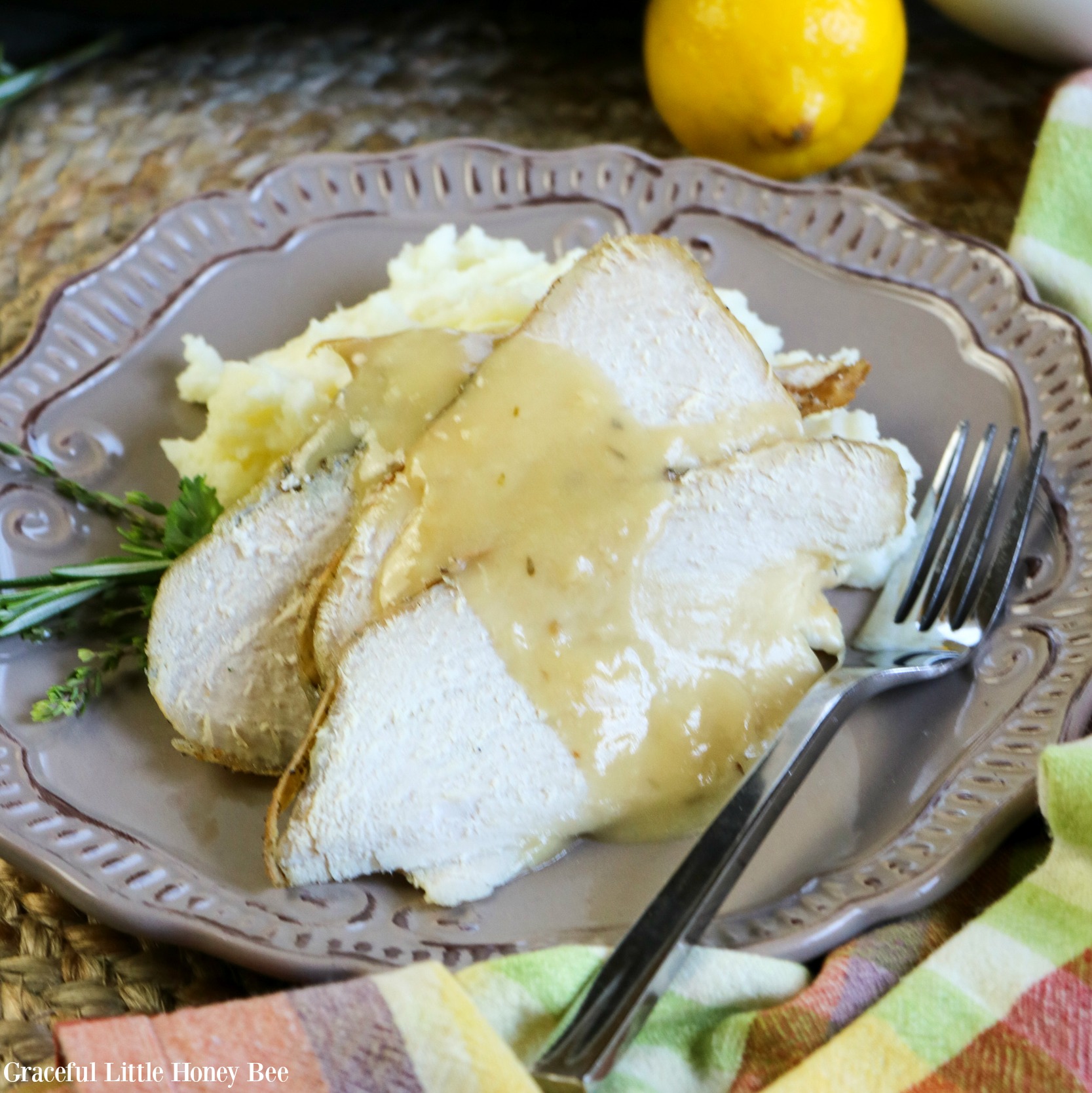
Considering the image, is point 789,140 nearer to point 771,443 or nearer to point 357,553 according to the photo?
point 771,443

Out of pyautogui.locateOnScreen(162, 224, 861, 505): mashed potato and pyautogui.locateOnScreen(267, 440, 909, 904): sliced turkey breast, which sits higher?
pyautogui.locateOnScreen(162, 224, 861, 505): mashed potato

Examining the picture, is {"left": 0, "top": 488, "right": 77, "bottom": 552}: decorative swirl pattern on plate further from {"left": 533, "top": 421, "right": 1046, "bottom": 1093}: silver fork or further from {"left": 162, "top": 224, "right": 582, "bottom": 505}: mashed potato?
{"left": 533, "top": 421, "right": 1046, "bottom": 1093}: silver fork

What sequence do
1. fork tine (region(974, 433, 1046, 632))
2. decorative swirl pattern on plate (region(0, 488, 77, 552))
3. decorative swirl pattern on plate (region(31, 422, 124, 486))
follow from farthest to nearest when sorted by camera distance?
decorative swirl pattern on plate (region(31, 422, 124, 486)) < decorative swirl pattern on plate (region(0, 488, 77, 552)) < fork tine (region(974, 433, 1046, 632))

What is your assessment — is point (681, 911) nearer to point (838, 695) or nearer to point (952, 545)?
point (838, 695)

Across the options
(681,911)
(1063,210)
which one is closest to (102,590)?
(681,911)

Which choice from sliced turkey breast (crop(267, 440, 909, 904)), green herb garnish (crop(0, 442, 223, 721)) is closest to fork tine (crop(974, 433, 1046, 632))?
sliced turkey breast (crop(267, 440, 909, 904))

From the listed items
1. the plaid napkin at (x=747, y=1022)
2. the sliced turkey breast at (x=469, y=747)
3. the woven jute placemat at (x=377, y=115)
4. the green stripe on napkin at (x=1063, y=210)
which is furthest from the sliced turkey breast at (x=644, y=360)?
the woven jute placemat at (x=377, y=115)
